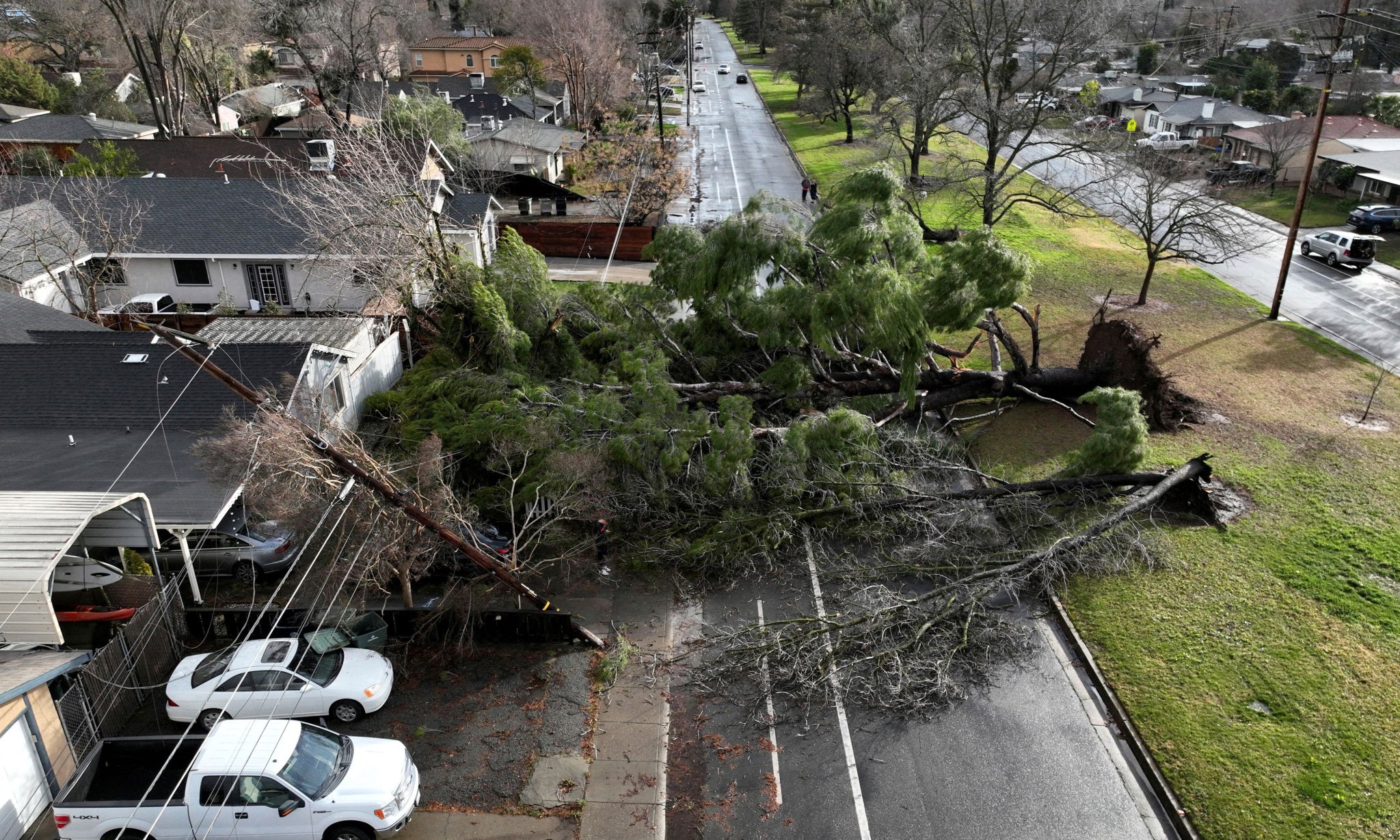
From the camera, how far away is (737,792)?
1257cm

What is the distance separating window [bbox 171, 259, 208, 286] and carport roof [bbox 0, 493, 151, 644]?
1741cm

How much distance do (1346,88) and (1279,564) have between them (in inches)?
2547

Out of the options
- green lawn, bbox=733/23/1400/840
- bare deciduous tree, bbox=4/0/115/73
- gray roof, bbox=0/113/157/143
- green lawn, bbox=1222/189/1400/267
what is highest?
bare deciduous tree, bbox=4/0/115/73

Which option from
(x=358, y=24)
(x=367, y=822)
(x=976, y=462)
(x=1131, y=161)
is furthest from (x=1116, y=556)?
(x=358, y=24)

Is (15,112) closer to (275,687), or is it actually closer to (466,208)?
(466,208)

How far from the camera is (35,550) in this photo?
13.5 metres

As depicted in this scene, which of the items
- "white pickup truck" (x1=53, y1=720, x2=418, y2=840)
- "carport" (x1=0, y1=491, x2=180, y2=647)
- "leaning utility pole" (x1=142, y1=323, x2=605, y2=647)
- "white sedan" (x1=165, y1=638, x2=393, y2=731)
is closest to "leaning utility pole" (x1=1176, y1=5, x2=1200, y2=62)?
"leaning utility pole" (x1=142, y1=323, x2=605, y2=647)

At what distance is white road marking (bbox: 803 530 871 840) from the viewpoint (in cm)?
1206

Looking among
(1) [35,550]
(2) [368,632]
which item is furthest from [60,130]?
(2) [368,632]

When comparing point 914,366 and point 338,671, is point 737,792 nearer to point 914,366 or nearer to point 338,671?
point 338,671

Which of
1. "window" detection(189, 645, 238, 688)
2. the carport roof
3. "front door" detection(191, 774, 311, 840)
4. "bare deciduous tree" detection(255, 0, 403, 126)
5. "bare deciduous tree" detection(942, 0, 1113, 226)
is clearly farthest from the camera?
"bare deciduous tree" detection(255, 0, 403, 126)

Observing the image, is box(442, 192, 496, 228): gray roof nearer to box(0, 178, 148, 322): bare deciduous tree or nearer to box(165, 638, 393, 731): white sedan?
box(0, 178, 148, 322): bare deciduous tree

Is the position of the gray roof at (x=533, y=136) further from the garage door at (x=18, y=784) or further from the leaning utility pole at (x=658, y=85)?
the garage door at (x=18, y=784)

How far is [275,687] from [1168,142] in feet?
179
